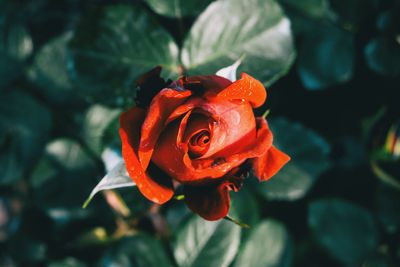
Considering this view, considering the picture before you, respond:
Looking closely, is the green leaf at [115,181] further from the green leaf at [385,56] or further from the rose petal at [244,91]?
the green leaf at [385,56]

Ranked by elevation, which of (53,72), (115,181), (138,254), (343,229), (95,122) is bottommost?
(343,229)

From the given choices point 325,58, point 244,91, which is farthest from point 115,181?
point 325,58

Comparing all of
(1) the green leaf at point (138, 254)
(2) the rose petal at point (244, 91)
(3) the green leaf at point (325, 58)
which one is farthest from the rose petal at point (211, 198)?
(3) the green leaf at point (325, 58)

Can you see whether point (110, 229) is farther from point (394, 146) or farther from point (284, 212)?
point (394, 146)

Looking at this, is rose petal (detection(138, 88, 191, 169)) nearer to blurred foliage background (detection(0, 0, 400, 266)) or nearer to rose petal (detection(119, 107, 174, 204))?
rose petal (detection(119, 107, 174, 204))

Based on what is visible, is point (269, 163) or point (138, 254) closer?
point (269, 163)

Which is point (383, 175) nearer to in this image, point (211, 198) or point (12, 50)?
point (211, 198)

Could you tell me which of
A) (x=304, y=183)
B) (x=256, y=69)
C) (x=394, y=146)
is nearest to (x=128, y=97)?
(x=256, y=69)
